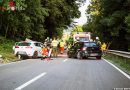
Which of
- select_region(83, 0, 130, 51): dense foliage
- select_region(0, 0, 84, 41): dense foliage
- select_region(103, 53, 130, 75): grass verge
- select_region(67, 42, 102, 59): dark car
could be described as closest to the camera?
select_region(103, 53, 130, 75): grass verge

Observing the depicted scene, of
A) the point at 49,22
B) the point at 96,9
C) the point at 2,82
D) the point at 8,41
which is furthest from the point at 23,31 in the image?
the point at 2,82

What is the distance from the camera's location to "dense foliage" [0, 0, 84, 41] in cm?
3428

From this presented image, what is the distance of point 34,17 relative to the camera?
38906 mm

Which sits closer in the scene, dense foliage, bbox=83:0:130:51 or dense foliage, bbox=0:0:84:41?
dense foliage, bbox=0:0:84:41

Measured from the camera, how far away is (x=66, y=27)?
2108 inches

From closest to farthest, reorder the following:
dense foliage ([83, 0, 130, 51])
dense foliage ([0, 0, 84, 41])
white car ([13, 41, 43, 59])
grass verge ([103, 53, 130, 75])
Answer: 1. grass verge ([103, 53, 130, 75])
2. white car ([13, 41, 43, 59])
3. dense foliage ([0, 0, 84, 41])
4. dense foliage ([83, 0, 130, 51])

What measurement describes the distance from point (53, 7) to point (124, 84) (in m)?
34.8

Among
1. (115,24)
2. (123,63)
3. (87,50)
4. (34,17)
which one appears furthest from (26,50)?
(115,24)

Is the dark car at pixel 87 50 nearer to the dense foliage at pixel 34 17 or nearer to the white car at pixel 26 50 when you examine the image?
the white car at pixel 26 50

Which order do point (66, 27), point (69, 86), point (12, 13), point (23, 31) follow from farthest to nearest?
point (66, 27)
point (23, 31)
point (12, 13)
point (69, 86)

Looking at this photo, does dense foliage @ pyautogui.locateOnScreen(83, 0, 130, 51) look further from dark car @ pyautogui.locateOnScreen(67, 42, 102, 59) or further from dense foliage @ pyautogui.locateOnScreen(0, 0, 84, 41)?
dark car @ pyautogui.locateOnScreen(67, 42, 102, 59)

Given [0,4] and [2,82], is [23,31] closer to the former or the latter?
[0,4]

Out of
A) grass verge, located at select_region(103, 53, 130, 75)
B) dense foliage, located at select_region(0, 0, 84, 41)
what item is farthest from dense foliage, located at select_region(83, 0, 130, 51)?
grass verge, located at select_region(103, 53, 130, 75)

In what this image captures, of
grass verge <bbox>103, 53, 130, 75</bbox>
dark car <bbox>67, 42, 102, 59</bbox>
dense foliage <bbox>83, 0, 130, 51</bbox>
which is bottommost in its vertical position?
grass verge <bbox>103, 53, 130, 75</bbox>
